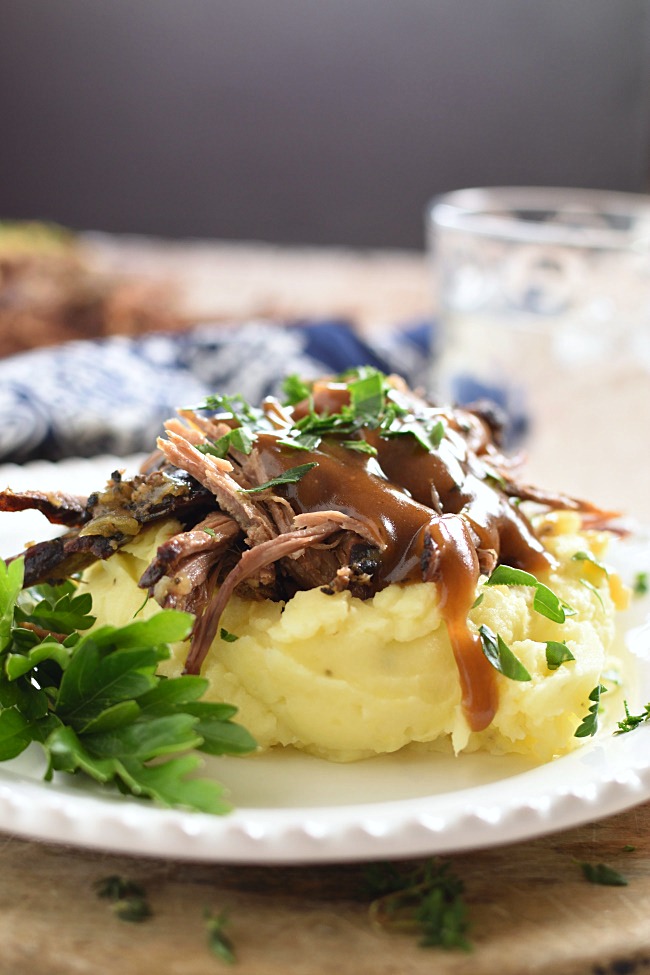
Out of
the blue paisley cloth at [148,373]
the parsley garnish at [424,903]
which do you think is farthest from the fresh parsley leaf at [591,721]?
the blue paisley cloth at [148,373]

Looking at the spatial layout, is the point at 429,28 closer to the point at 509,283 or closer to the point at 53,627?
the point at 509,283

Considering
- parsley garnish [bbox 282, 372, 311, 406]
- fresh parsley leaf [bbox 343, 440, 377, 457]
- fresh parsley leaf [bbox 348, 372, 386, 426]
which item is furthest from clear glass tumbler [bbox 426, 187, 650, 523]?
fresh parsley leaf [bbox 343, 440, 377, 457]

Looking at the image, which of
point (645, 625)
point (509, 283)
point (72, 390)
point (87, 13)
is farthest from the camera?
point (87, 13)

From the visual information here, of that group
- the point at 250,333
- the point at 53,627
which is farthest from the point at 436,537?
the point at 250,333

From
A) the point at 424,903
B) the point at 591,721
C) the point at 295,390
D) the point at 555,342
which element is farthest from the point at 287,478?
the point at 555,342

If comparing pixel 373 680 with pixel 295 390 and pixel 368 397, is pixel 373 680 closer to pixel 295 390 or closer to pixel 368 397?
pixel 368 397
